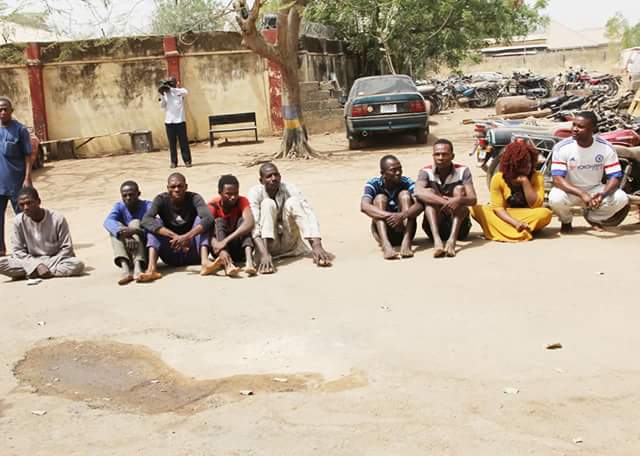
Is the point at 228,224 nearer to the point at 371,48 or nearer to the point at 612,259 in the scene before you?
the point at 612,259

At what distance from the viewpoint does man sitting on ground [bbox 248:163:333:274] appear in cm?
663

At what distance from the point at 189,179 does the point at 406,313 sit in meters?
8.69

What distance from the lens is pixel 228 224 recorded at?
6.76 meters

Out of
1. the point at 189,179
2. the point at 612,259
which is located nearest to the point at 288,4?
the point at 189,179

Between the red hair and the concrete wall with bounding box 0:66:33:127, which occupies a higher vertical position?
the concrete wall with bounding box 0:66:33:127

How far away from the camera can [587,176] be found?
7.05 m

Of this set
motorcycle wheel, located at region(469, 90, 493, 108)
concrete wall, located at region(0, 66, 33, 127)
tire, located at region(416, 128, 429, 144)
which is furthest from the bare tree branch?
motorcycle wheel, located at region(469, 90, 493, 108)

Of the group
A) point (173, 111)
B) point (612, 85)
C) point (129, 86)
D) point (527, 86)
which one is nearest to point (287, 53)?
point (173, 111)

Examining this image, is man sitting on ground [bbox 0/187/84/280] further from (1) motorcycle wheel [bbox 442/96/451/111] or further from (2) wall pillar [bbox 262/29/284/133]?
(1) motorcycle wheel [bbox 442/96/451/111]

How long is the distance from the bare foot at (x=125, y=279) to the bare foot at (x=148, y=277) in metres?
0.11

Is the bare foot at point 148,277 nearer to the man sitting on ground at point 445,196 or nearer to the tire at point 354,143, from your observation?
the man sitting on ground at point 445,196

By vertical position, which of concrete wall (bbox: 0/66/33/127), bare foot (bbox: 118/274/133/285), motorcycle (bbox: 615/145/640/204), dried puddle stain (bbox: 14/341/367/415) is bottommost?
dried puddle stain (bbox: 14/341/367/415)

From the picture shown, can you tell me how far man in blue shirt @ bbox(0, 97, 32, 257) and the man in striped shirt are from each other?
5.13m

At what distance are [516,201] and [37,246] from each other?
441 cm
